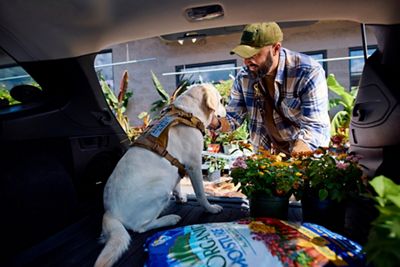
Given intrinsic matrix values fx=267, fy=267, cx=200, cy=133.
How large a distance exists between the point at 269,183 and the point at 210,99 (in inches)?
41.2

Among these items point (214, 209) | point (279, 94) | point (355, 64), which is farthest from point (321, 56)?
point (214, 209)

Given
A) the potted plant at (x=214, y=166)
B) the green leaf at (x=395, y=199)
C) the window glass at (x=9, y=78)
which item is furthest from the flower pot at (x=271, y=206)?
the potted plant at (x=214, y=166)

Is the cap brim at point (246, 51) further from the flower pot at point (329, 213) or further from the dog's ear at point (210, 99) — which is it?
the flower pot at point (329, 213)

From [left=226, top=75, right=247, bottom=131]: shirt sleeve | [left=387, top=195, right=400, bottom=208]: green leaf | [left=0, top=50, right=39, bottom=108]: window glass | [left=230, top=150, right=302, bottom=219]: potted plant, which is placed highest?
[left=0, top=50, right=39, bottom=108]: window glass

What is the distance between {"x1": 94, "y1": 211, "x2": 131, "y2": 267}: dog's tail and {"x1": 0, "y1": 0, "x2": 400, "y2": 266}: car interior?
0.20ft

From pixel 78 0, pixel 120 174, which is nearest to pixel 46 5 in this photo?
pixel 78 0

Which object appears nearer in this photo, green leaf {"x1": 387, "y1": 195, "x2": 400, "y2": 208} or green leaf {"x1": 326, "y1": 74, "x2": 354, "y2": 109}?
green leaf {"x1": 387, "y1": 195, "x2": 400, "y2": 208}

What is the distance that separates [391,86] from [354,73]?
18.8 feet

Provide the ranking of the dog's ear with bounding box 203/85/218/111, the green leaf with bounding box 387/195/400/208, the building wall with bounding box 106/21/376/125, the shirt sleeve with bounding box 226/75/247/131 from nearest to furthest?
the green leaf with bounding box 387/195/400/208 → the dog's ear with bounding box 203/85/218/111 → the shirt sleeve with bounding box 226/75/247/131 → the building wall with bounding box 106/21/376/125

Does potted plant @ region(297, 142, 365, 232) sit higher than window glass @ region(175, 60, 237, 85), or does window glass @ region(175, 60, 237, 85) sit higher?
window glass @ region(175, 60, 237, 85)

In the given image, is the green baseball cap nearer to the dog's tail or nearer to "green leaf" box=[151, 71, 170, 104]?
the dog's tail

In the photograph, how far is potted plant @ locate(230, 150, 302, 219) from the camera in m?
1.31

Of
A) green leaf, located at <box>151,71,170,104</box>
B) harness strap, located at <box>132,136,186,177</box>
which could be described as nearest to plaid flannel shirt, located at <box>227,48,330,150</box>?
harness strap, located at <box>132,136,186,177</box>

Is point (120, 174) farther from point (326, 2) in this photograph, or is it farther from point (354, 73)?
point (354, 73)
